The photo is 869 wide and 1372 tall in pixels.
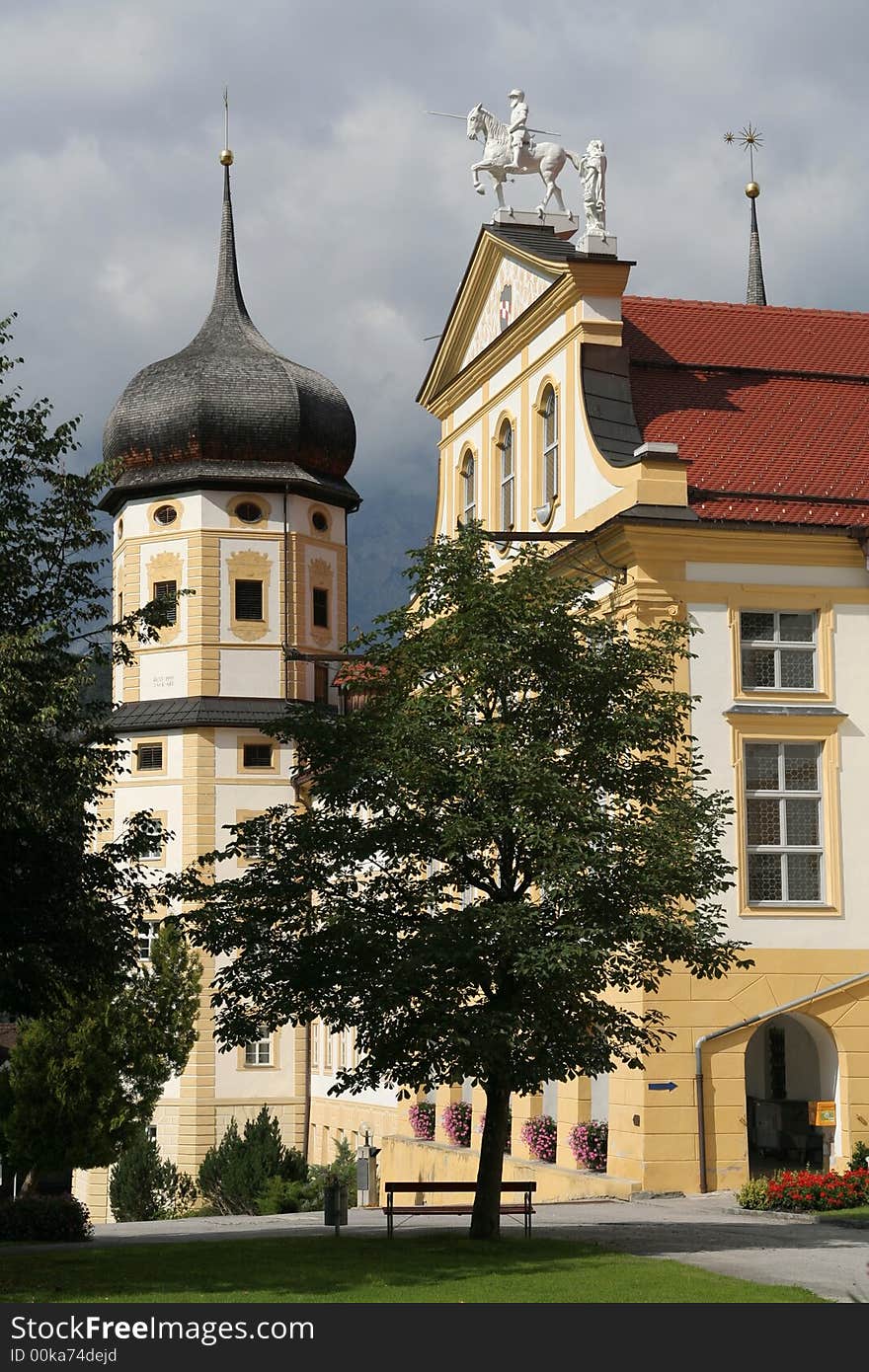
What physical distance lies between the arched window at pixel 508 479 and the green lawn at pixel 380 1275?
58.7ft

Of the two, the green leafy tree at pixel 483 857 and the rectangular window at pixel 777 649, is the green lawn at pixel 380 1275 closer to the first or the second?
the green leafy tree at pixel 483 857

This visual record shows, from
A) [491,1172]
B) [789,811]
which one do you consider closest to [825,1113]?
[789,811]

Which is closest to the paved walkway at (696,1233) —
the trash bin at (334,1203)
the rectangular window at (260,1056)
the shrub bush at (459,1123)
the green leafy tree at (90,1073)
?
the trash bin at (334,1203)

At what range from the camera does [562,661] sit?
23.4 metres

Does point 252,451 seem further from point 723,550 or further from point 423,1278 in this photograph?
point 423,1278

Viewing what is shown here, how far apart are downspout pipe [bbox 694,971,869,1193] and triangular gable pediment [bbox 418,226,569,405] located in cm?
1298

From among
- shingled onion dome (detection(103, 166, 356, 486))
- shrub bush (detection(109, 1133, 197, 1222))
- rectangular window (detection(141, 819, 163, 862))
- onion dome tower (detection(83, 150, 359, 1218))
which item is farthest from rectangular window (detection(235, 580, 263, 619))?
rectangular window (detection(141, 819, 163, 862))

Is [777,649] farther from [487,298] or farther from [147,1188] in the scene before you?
[147,1188]

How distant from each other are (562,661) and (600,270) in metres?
13.7

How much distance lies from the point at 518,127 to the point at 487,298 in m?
3.28

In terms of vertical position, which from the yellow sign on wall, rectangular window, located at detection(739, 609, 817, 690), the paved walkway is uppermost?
rectangular window, located at detection(739, 609, 817, 690)

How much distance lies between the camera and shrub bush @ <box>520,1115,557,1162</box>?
34.1m

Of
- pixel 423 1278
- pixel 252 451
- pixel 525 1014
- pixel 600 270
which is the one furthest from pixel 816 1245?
pixel 252 451

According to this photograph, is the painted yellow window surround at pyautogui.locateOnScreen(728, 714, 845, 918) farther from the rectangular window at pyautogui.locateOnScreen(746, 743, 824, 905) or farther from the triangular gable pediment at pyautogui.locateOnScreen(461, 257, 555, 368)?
the triangular gable pediment at pyautogui.locateOnScreen(461, 257, 555, 368)
